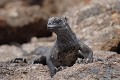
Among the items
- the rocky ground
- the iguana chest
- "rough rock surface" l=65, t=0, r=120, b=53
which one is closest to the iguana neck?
the iguana chest

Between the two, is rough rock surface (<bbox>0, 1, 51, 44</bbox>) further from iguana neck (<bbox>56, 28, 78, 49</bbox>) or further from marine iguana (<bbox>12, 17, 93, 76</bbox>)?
iguana neck (<bbox>56, 28, 78, 49</bbox>)

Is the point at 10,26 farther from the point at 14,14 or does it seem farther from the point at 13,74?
the point at 13,74

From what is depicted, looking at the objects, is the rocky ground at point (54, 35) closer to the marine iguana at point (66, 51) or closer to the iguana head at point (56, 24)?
the marine iguana at point (66, 51)

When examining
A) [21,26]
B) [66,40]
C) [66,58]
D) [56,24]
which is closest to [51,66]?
[66,58]

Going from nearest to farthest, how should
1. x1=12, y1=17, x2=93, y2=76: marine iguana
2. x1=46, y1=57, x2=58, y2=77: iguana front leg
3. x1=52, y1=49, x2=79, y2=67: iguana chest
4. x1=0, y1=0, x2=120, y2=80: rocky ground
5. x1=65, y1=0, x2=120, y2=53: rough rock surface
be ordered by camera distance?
x1=0, y1=0, x2=120, y2=80: rocky ground, x1=46, y1=57, x2=58, y2=77: iguana front leg, x1=12, y1=17, x2=93, y2=76: marine iguana, x1=52, y1=49, x2=79, y2=67: iguana chest, x1=65, y1=0, x2=120, y2=53: rough rock surface

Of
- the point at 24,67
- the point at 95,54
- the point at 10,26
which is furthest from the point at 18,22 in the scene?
the point at 24,67

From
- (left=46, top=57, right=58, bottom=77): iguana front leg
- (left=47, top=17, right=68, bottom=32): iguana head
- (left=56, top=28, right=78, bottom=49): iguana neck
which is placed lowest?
(left=46, top=57, right=58, bottom=77): iguana front leg
